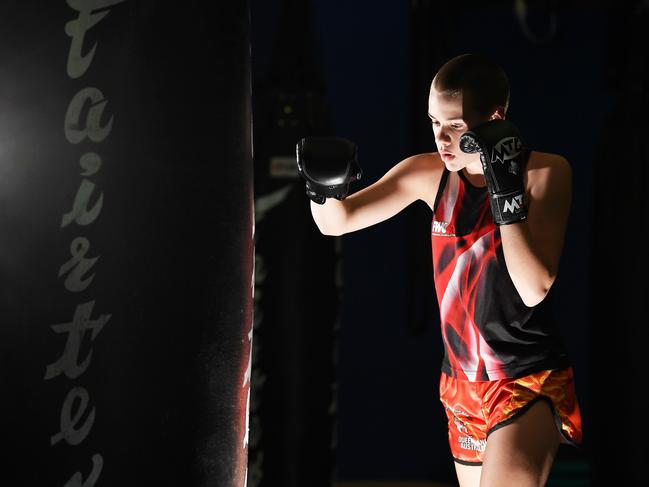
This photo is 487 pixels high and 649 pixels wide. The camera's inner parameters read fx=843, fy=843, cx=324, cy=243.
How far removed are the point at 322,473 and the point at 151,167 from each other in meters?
1.75

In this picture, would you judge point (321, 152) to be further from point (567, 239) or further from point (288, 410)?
point (567, 239)

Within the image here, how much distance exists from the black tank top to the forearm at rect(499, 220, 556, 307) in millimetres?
109

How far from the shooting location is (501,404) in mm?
1578

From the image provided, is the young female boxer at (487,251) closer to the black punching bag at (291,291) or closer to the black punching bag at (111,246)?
the black punching bag at (111,246)

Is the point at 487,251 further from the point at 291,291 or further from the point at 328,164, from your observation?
the point at 291,291

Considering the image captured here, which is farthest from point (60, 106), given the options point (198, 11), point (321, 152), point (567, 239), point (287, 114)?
point (567, 239)

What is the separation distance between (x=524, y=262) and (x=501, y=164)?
0.58ft

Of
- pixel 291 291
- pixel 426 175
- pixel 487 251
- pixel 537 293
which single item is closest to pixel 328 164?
pixel 426 175

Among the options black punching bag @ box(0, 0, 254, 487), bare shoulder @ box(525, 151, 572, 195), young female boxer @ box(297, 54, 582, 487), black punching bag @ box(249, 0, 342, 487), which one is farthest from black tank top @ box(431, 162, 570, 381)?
black punching bag @ box(249, 0, 342, 487)

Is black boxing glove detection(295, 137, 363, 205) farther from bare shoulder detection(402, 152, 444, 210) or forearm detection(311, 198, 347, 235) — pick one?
bare shoulder detection(402, 152, 444, 210)

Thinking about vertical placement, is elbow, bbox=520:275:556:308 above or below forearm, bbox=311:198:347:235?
below

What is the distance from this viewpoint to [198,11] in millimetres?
1462

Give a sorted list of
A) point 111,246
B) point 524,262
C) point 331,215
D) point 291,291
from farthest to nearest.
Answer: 1. point 291,291
2. point 331,215
3. point 524,262
4. point 111,246

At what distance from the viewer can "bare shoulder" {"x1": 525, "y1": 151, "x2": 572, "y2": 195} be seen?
1.56 metres
